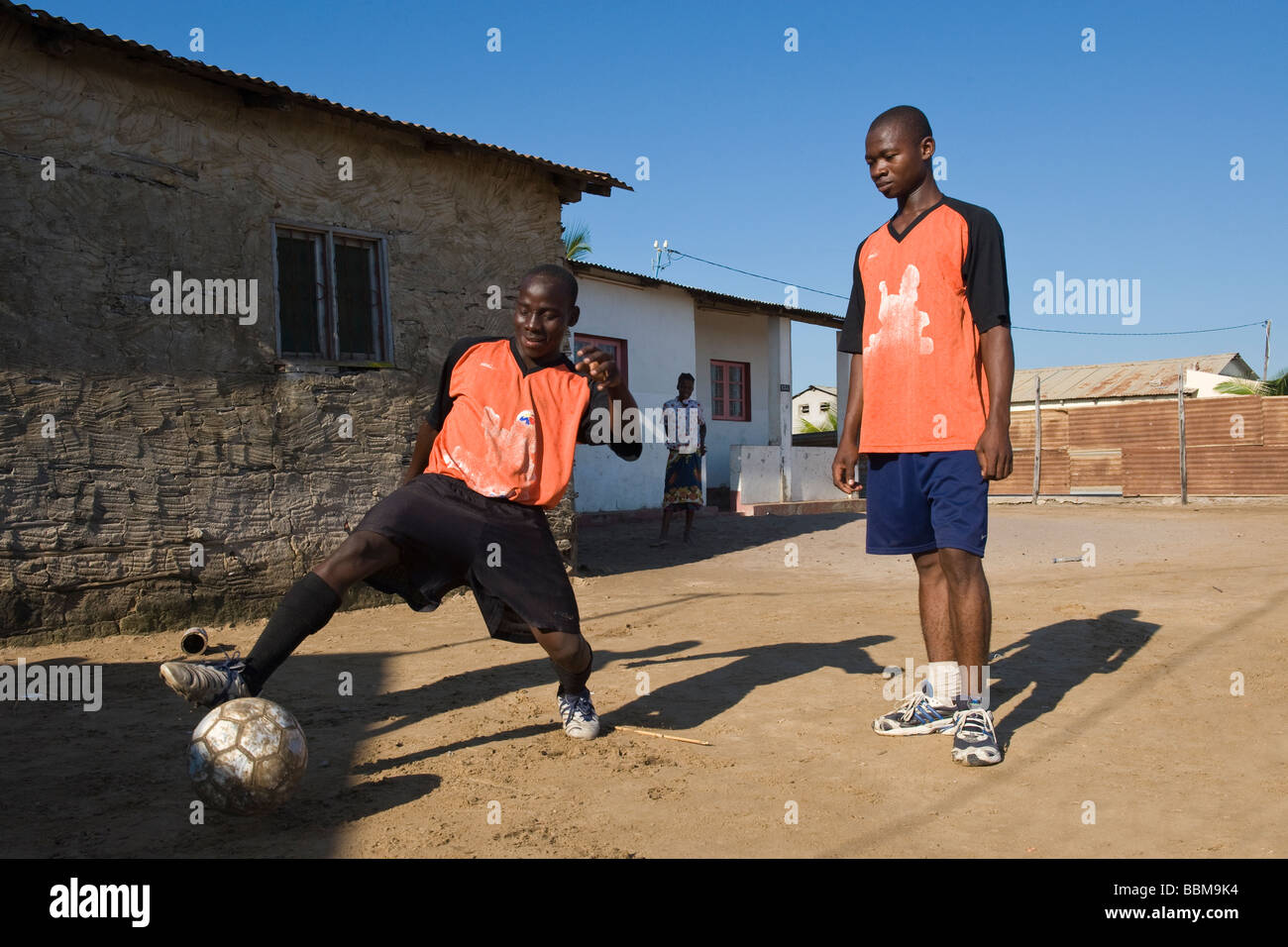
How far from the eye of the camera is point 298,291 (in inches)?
280

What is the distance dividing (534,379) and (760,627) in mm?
3126

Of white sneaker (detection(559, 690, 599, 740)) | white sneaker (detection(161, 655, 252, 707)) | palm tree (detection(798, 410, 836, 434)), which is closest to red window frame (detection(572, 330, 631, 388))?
palm tree (detection(798, 410, 836, 434))

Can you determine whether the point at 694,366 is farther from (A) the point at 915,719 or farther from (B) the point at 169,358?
(A) the point at 915,719

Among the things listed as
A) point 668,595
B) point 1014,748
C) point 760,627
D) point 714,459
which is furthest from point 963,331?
point 714,459

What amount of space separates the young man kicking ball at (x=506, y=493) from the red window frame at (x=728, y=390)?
533 inches

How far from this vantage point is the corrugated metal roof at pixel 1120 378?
35.0 metres

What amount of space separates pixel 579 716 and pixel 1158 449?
1772cm

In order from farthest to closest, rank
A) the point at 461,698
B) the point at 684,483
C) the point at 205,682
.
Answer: the point at 684,483
the point at 461,698
the point at 205,682

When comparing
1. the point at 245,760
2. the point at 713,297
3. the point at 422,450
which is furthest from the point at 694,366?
the point at 245,760

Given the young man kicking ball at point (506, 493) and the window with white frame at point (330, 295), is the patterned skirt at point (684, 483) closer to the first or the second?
the window with white frame at point (330, 295)

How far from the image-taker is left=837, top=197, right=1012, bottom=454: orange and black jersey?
3439mm

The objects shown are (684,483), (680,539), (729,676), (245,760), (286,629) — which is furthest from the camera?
(680,539)

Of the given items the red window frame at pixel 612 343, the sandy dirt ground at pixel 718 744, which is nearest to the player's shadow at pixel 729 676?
the sandy dirt ground at pixel 718 744
